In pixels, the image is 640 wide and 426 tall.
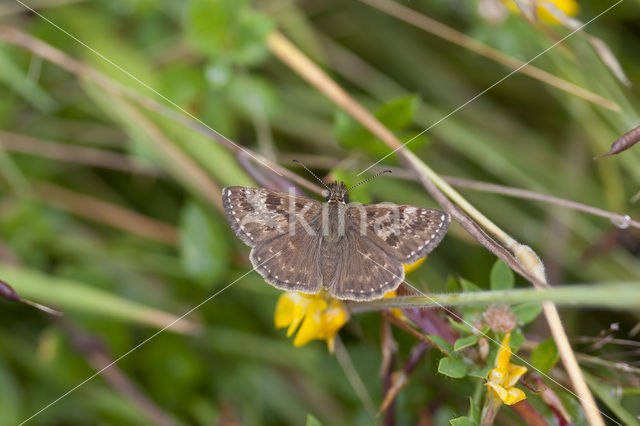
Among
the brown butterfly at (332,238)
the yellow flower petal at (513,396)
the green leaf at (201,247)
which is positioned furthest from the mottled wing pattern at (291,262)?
the green leaf at (201,247)

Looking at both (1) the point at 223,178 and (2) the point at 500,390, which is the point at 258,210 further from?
(2) the point at 500,390

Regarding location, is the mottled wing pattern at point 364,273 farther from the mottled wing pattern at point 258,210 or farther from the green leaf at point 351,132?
the green leaf at point 351,132

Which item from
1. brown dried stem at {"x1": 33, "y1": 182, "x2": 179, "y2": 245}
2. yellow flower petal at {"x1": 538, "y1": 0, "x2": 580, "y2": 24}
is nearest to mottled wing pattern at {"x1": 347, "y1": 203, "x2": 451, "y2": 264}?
yellow flower petal at {"x1": 538, "y1": 0, "x2": 580, "y2": 24}

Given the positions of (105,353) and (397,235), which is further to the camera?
(105,353)

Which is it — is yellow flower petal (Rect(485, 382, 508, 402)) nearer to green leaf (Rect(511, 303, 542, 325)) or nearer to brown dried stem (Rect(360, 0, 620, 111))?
green leaf (Rect(511, 303, 542, 325))

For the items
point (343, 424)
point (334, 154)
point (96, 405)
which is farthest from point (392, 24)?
point (96, 405)

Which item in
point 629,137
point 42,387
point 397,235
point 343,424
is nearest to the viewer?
point 629,137

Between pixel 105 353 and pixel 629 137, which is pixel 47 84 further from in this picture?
pixel 629 137
